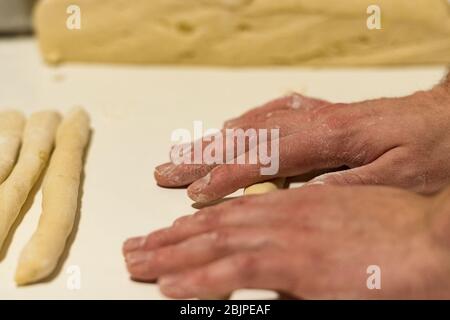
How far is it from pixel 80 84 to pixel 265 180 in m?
0.67

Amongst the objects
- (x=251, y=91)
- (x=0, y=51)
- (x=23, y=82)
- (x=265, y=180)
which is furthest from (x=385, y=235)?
(x=0, y=51)

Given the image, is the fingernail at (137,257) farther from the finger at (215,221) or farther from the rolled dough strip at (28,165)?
the rolled dough strip at (28,165)

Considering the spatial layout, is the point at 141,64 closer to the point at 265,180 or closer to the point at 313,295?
the point at 265,180

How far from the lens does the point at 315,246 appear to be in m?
0.86

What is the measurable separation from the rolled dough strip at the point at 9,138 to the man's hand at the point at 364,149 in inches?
13.4

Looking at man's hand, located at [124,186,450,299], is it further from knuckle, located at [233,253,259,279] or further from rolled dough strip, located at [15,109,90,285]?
rolled dough strip, located at [15,109,90,285]

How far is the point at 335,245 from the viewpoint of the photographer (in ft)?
2.82

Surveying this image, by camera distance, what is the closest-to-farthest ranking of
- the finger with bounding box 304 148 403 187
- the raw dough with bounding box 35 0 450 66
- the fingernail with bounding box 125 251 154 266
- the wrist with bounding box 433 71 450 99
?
the fingernail with bounding box 125 251 154 266
the finger with bounding box 304 148 403 187
the wrist with bounding box 433 71 450 99
the raw dough with bounding box 35 0 450 66

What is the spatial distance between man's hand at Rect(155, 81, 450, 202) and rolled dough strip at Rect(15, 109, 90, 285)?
0.71 feet

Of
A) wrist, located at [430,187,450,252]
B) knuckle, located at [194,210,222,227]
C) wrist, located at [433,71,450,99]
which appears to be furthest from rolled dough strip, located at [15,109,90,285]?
wrist, located at [433,71,450,99]

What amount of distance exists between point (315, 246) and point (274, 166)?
0.27 m

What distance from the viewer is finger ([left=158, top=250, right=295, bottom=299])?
2.83 feet

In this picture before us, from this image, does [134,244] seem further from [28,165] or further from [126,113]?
[126,113]

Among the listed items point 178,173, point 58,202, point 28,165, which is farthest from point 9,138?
point 178,173
